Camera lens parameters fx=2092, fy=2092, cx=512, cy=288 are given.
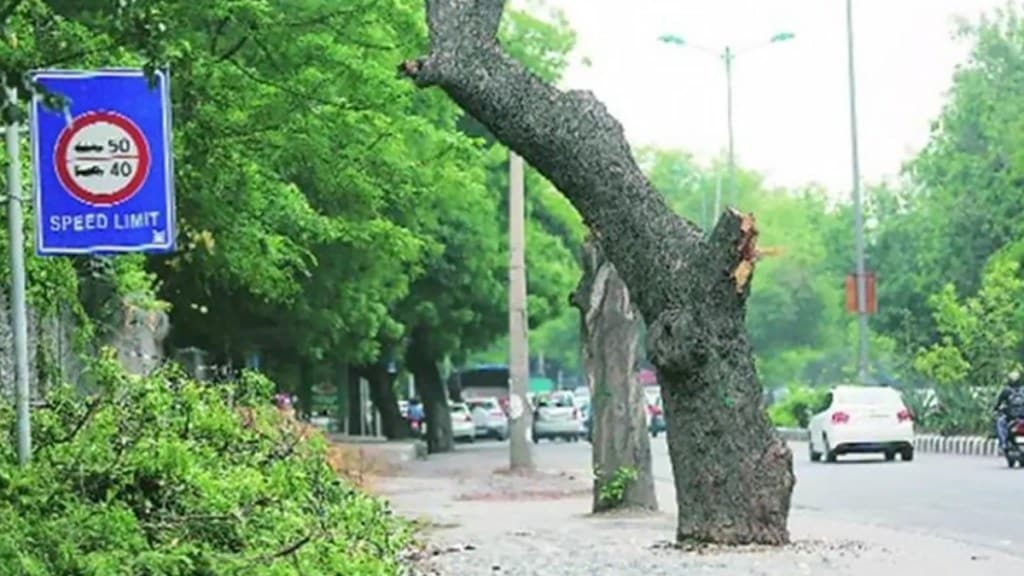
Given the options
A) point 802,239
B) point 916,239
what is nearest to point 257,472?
point 916,239

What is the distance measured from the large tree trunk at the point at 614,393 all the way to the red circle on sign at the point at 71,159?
41.6ft

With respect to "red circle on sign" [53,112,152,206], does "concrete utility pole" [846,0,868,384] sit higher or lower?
higher

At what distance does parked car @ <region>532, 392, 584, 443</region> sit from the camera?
64812mm

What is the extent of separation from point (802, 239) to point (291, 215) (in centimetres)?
7879

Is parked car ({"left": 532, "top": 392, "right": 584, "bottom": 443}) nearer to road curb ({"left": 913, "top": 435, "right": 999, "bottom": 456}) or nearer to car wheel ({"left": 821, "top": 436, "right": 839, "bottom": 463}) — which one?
road curb ({"left": 913, "top": 435, "right": 999, "bottom": 456})

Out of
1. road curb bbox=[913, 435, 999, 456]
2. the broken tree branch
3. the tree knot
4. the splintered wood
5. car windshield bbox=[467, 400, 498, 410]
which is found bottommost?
road curb bbox=[913, 435, 999, 456]

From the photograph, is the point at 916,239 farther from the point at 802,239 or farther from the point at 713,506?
the point at 713,506

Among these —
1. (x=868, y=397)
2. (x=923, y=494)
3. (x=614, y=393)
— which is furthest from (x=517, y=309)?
(x=614, y=393)

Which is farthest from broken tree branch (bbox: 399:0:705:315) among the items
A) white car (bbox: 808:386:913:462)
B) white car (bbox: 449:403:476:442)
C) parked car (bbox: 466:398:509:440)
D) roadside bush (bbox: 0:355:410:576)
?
parked car (bbox: 466:398:509:440)

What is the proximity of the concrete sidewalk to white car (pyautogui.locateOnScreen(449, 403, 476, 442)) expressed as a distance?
42585mm

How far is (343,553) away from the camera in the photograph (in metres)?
10.7

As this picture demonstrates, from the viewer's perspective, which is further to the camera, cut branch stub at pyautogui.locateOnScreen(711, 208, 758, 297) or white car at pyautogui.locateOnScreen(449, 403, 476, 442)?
white car at pyautogui.locateOnScreen(449, 403, 476, 442)

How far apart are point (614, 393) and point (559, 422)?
4258 cm

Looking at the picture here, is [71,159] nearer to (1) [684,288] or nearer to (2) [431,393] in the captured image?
(1) [684,288]
